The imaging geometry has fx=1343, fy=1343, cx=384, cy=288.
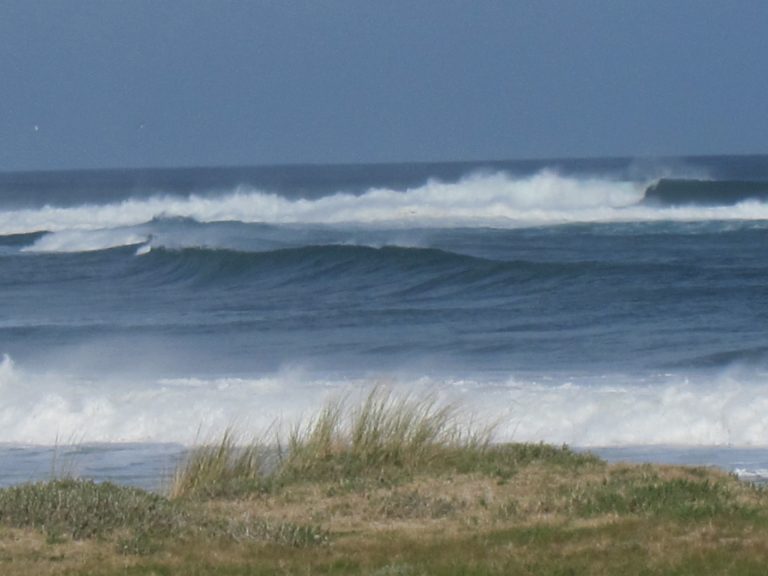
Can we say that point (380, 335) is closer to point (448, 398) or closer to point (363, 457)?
point (448, 398)

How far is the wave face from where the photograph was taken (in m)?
14.7

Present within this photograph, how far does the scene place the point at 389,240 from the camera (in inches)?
1547

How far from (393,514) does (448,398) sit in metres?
5.93

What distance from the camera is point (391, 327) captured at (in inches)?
888

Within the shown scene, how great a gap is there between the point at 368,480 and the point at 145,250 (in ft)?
95.3

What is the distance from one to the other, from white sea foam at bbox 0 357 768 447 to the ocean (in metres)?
0.03

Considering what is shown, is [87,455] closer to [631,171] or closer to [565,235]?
[565,235]

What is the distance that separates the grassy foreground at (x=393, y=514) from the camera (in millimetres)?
6980

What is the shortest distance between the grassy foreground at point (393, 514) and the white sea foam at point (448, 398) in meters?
2.79

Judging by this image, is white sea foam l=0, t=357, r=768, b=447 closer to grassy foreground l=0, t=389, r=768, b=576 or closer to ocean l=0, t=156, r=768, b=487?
ocean l=0, t=156, r=768, b=487

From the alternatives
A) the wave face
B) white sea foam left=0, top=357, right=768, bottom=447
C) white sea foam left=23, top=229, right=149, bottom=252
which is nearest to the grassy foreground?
the wave face

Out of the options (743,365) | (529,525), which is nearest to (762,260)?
(743,365)

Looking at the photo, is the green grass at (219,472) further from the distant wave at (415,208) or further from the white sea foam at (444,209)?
the distant wave at (415,208)

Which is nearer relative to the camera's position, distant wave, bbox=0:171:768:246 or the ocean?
the ocean
